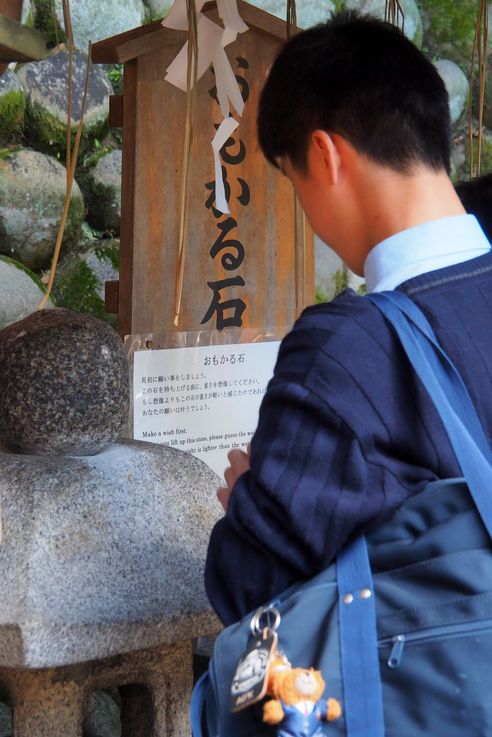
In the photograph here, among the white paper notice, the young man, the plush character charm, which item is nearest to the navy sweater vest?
the young man

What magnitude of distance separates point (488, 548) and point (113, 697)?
2607 millimetres

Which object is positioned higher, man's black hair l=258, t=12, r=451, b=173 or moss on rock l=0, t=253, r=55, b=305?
moss on rock l=0, t=253, r=55, b=305

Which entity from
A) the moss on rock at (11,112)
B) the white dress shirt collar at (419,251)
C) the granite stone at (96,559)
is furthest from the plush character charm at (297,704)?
the moss on rock at (11,112)

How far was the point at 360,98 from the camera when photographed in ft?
3.91

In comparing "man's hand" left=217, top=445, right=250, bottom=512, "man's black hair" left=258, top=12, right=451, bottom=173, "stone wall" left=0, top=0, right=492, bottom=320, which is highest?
"stone wall" left=0, top=0, right=492, bottom=320

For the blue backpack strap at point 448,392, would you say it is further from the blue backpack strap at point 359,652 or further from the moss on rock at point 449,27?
the moss on rock at point 449,27

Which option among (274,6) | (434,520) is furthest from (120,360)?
(274,6)

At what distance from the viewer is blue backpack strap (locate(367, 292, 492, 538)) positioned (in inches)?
39.2

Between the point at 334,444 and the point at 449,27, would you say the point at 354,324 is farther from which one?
the point at 449,27

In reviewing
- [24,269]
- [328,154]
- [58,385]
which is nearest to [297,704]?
[328,154]

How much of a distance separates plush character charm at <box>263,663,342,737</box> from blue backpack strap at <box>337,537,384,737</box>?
2cm

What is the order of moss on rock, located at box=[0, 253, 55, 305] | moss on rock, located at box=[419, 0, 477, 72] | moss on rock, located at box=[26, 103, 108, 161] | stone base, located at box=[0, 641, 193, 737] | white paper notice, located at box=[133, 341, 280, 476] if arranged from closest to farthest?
stone base, located at box=[0, 641, 193, 737], white paper notice, located at box=[133, 341, 280, 476], moss on rock, located at box=[0, 253, 55, 305], moss on rock, located at box=[26, 103, 108, 161], moss on rock, located at box=[419, 0, 477, 72]

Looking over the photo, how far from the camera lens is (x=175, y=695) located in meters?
1.82

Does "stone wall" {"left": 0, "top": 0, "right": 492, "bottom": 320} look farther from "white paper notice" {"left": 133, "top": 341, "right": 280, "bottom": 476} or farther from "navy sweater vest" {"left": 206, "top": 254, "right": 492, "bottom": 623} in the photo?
"navy sweater vest" {"left": 206, "top": 254, "right": 492, "bottom": 623}
